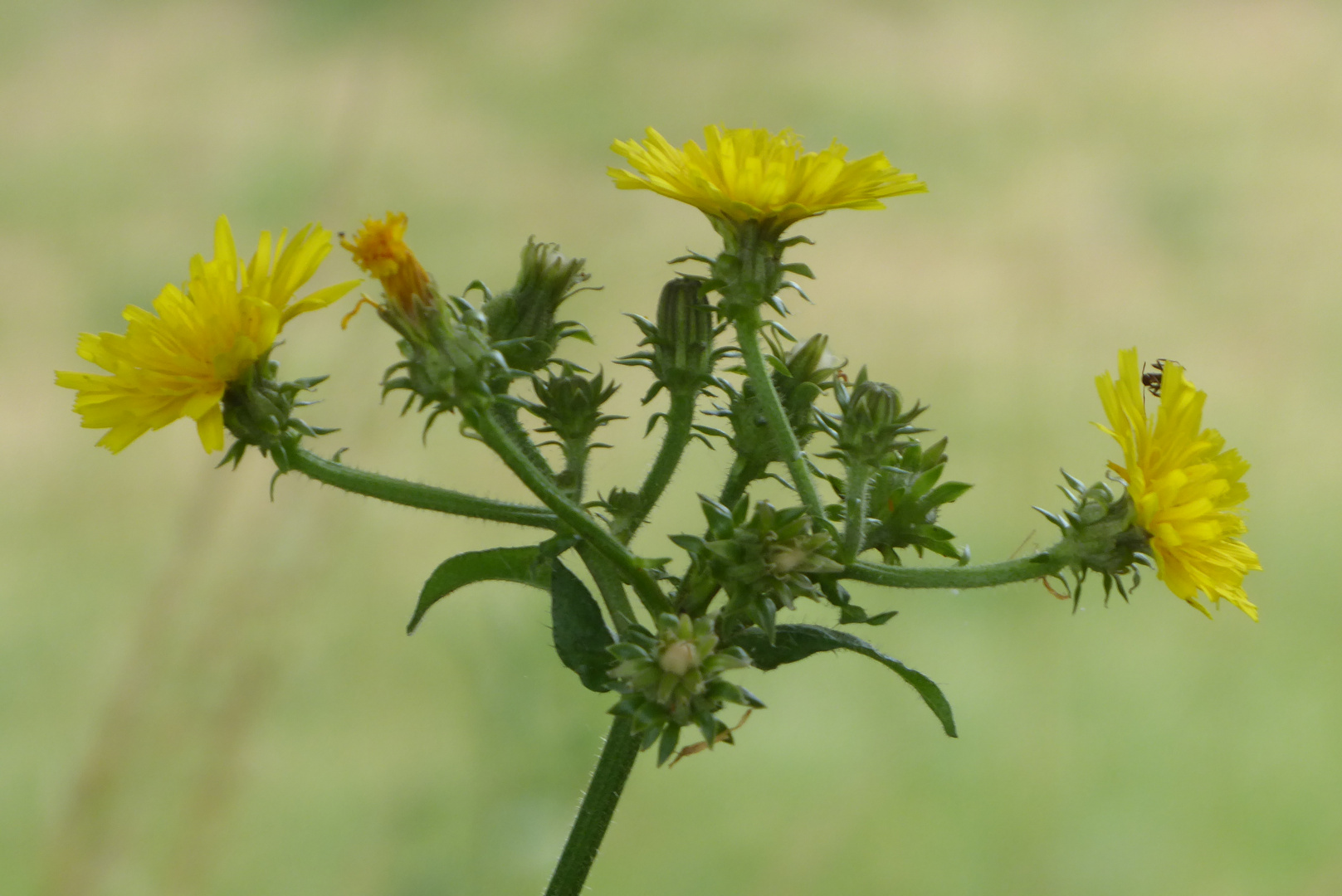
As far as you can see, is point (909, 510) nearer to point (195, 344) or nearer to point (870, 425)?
point (870, 425)

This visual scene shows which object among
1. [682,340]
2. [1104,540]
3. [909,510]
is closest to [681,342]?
[682,340]

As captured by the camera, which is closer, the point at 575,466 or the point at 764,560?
the point at 764,560

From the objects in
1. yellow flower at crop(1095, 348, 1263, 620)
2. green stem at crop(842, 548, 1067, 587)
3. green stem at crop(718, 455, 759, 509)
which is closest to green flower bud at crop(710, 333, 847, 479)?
green stem at crop(718, 455, 759, 509)

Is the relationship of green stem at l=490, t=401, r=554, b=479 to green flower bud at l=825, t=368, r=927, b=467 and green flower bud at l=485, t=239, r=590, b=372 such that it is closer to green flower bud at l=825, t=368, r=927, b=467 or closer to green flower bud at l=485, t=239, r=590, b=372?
green flower bud at l=485, t=239, r=590, b=372

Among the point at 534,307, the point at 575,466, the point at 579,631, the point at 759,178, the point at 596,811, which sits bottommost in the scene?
the point at 596,811

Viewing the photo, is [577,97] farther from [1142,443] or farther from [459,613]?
[1142,443]

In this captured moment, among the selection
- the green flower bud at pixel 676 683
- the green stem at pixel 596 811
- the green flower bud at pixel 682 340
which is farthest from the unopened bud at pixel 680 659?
the green flower bud at pixel 682 340
